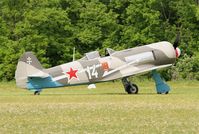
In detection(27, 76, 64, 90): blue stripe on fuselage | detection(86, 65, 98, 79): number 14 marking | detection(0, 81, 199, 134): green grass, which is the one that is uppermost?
detection(86, 65, 98, 79): number 14 marking

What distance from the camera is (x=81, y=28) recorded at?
62.2 m

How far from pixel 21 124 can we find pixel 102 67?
18202 millimetres

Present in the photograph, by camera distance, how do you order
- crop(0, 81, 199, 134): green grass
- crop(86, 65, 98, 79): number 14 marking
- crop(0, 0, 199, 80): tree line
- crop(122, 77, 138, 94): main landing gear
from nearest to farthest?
crop(0, 81, 199, 134): green grass, crop(86, 65, 98, 79): number 14 marking, crop(122, 77, 138, 94): main landing gear, crop(0, 0, 199, 80): tree line

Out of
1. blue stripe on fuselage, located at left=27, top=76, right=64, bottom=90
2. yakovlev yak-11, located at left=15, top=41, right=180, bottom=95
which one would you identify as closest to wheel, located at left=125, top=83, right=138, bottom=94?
yakovlev yak-11, located at left=15, top=41, right=180, bottom=95

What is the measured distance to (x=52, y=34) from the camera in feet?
198

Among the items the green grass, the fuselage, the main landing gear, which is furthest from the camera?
the main landing gear

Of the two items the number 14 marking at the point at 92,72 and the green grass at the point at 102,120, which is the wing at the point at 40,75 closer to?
the number 14 marking at the point at 92,72

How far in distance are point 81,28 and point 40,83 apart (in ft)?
97.3

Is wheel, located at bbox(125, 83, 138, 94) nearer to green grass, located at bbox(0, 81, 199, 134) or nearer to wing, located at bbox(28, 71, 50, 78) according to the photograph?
wing, located at bbox(28, 71, 50, 78)

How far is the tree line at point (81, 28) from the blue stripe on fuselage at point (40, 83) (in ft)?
84.0

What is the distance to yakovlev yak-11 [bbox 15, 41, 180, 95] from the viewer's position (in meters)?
32.4

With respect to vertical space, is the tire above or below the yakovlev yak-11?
below

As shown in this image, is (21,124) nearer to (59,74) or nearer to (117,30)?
(59,74)

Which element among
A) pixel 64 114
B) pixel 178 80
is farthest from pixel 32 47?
pixel 64 114
